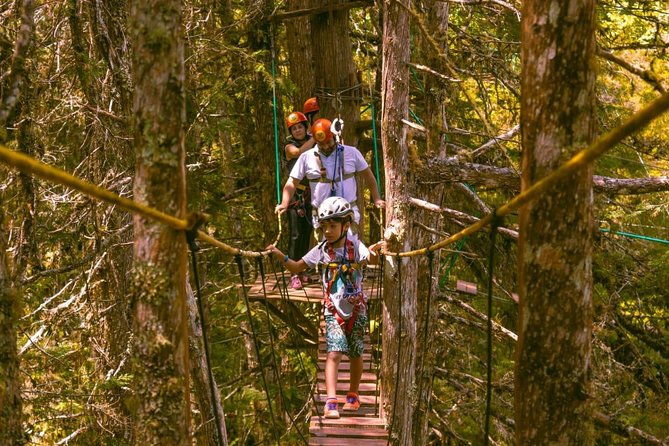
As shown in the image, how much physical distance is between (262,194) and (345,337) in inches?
177

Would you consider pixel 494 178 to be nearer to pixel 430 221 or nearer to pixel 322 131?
pixel 322 131

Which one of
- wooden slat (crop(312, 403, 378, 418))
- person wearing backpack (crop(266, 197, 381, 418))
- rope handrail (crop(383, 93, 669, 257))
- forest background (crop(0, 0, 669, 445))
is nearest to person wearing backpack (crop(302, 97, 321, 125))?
forest background (crop(0, 0, 669, 445))

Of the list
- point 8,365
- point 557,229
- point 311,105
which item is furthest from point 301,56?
point 557,229

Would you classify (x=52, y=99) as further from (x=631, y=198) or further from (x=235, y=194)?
(x=631, y=198)

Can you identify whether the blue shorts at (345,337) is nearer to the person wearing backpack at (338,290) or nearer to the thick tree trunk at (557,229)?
the person wearing backpack at (338,290)

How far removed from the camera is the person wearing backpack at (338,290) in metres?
4.86

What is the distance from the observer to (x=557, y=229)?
273 centimetres

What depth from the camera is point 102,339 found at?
251 inches

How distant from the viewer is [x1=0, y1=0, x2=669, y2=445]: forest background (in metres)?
4.73

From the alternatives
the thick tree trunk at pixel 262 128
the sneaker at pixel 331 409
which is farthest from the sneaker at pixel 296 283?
the sneaker at pixel 331 409

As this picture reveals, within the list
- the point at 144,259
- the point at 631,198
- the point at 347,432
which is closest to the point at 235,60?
the point at 631,198

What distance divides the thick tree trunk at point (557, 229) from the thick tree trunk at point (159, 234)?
1.25m

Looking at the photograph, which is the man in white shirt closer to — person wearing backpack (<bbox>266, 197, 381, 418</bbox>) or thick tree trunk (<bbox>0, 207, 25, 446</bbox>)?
person wearing backpack (<bbox>266, 197, 381, 418</bbox>)

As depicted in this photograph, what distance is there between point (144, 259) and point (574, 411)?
5.36 ft
